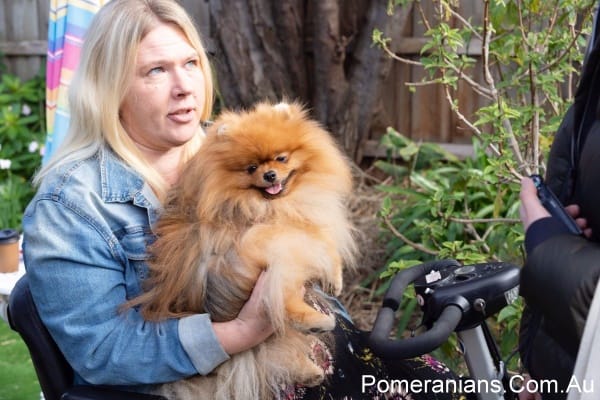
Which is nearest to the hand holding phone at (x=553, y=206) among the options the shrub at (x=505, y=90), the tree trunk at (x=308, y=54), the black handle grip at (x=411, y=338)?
the black handle grip at (x=411, y=338)

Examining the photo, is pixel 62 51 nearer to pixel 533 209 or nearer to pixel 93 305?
pixel 93 305

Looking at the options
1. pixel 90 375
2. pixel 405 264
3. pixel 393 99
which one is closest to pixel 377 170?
pixel 393 99

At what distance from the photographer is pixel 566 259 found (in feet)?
4.61

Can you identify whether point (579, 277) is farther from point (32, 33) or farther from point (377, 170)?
point (32, 33)

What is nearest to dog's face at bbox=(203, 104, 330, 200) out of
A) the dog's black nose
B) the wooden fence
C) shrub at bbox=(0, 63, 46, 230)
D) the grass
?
the dog's black nose

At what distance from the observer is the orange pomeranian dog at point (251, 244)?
199cm

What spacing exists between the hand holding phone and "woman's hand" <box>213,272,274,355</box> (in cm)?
70

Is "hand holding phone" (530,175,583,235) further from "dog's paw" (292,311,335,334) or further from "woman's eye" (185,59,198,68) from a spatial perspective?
"woman's eye" (185,59,198,68)

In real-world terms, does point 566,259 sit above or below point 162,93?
below

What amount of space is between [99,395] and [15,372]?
2.46 m

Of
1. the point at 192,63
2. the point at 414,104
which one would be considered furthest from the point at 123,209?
the point at 414,104

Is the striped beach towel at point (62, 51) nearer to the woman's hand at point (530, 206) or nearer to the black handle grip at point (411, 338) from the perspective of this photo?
the black handle grip at point (411, 338)

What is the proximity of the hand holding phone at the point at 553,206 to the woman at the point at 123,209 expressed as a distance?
709mm

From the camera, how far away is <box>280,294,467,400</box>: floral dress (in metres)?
2.09
